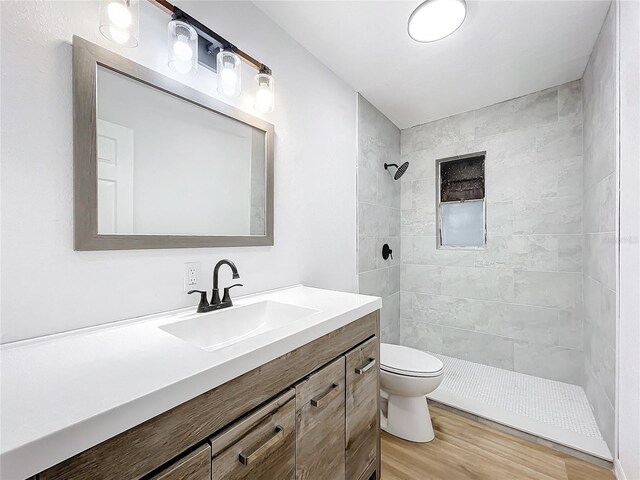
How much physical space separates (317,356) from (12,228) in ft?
3.23

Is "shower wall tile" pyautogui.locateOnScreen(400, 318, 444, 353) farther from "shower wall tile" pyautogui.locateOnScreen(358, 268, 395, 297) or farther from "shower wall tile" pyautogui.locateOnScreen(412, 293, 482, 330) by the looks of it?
"shower wall tile" pyautogui.locateOnScreen(358, 268, 395, 297)

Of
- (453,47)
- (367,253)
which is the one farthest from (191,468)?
(453,47)

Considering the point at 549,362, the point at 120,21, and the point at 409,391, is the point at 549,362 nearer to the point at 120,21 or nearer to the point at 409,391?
the point at 409,391

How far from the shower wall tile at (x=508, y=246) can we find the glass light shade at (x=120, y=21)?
258 cm

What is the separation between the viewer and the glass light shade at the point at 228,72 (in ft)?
4.20

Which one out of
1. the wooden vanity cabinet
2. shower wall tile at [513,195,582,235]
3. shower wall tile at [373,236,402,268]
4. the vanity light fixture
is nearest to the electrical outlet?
the wooden vanity cabinet

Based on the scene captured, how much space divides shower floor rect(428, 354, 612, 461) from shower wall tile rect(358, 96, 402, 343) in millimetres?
747

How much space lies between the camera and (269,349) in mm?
814

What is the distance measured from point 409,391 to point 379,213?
4.90 ft

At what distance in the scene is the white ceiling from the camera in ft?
5.05

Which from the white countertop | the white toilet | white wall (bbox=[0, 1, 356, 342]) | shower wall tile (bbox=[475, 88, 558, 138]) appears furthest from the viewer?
shower wall tile (bbox=[475, 88, 558, 138])

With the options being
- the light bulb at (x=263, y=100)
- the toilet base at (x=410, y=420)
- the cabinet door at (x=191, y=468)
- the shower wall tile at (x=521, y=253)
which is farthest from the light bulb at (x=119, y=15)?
the shower wall tile at (x=521, y=253)

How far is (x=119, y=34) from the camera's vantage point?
3.13 feet

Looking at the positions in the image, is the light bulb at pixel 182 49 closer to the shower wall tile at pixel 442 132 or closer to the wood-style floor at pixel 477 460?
the wood-style floor at pixel 477 460
